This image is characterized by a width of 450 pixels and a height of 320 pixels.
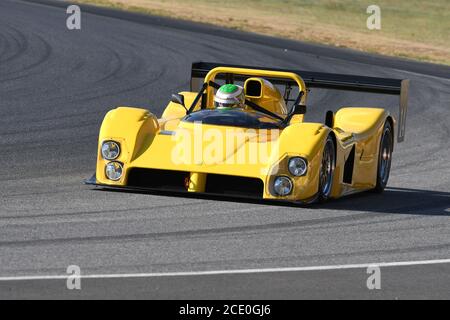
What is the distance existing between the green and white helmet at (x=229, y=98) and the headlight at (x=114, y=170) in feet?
5.51

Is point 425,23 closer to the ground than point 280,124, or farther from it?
farther from it

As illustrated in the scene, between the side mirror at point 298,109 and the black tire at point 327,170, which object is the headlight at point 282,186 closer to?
the black tire at point 327,170

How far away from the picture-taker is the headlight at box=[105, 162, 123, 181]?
1185 centimetres

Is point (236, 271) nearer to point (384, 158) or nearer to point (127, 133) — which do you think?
point (127, 133)

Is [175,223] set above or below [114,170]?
below

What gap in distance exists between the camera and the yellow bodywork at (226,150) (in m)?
11.5

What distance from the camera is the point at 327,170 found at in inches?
476

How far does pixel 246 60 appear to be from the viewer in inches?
1115

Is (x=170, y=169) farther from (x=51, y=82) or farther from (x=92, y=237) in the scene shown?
(x=51, y=82)

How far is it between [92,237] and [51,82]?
1283 cm

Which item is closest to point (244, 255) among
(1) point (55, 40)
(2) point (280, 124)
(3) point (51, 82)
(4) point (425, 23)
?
(2) point (280, 124)

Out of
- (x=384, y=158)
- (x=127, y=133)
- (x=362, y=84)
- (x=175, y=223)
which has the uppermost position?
(x=362, y=84)

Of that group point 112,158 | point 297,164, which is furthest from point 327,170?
point 112,158

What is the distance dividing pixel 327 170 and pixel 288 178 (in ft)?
2.51
